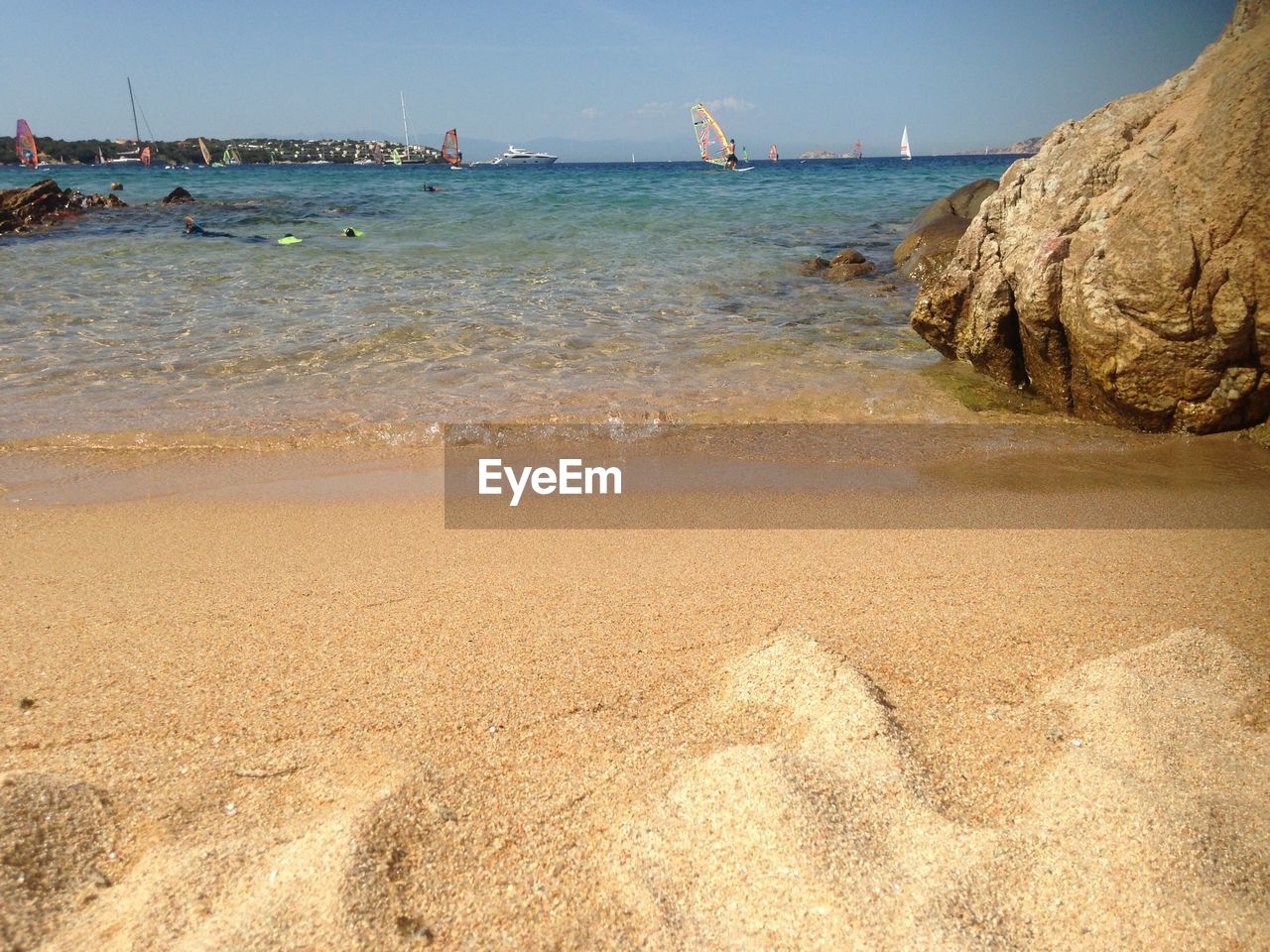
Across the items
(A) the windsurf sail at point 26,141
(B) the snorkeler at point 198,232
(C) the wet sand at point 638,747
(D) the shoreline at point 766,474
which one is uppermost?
(A) the windsurf sail at point 26,141

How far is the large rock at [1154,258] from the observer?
4.18m

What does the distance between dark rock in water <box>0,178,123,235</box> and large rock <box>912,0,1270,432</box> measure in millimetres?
19655

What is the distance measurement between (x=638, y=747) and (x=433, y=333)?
6299mm

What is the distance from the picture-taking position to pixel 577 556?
10.7ft

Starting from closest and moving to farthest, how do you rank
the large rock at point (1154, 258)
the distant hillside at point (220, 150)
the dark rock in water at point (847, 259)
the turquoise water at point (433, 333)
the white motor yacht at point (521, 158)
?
the large rock at point (1154, 258), the turquoise water at point (433, 333), the dark rock in water at point (847, 259), the distant hillside at point (220, 150), the white motor yacht at point (521, 158)

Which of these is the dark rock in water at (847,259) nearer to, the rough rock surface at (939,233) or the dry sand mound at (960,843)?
the rough rock surface at (939,233)

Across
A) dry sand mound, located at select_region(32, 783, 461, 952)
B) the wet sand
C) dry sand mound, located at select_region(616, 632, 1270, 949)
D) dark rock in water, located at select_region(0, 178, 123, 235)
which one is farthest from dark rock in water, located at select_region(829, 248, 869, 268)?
dark rock in water, located at select_region(0, 178, 123, 235)

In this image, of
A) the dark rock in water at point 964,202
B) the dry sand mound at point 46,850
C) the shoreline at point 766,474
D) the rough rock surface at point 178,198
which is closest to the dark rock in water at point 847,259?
the dark rock in water at point 964,202

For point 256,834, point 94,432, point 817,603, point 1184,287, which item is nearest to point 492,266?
point 94,432

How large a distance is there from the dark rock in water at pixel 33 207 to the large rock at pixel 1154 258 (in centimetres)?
1965

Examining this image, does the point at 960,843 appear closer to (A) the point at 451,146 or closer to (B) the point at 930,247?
(B) the point at 930,247

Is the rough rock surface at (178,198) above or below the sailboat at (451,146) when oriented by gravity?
below

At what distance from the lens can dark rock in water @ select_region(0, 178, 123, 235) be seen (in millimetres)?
17109

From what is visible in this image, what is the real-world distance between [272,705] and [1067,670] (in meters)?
2.17
